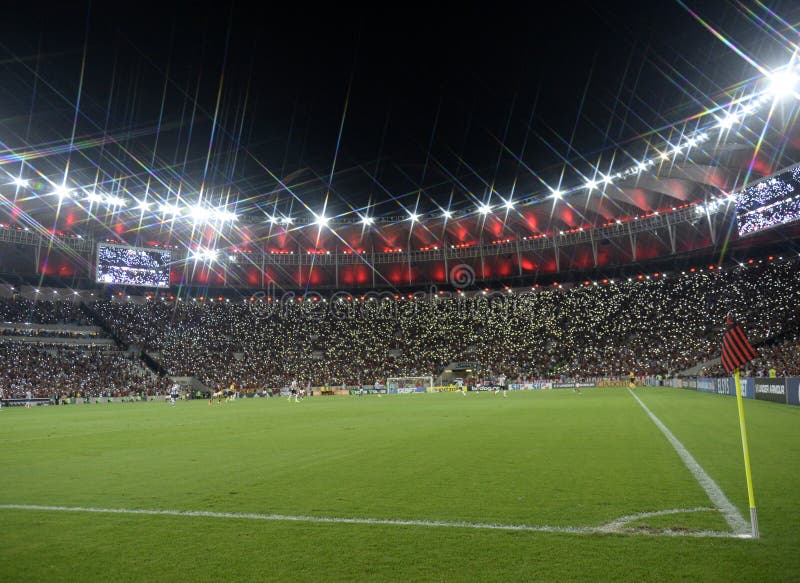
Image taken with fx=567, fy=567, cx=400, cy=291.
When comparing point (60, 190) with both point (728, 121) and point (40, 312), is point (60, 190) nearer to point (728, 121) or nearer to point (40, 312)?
point (40, 312)

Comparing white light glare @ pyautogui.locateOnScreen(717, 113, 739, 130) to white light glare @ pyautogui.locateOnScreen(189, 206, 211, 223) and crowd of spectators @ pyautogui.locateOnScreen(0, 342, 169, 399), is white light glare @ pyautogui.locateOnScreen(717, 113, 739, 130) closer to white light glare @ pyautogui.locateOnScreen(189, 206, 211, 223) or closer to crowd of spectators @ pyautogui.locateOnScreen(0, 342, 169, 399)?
white light glare @ pyautogui.locateOnScreen(189, 206, 211, 223)

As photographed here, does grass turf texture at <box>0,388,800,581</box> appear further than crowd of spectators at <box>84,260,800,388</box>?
No

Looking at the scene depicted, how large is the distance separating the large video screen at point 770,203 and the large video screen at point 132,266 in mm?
56915

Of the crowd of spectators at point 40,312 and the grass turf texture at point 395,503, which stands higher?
the crowd of spectators at point 40,312

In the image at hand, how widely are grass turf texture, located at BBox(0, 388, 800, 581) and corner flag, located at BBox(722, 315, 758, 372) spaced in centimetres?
165

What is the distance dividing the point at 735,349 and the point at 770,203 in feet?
138

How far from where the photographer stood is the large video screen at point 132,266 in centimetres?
5978

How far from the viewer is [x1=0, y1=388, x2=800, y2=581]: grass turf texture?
476 centimetres

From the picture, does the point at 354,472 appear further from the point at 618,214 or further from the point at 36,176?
the point at 618,214

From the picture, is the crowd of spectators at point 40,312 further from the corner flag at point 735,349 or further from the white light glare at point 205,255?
the corner flag at point 735,349

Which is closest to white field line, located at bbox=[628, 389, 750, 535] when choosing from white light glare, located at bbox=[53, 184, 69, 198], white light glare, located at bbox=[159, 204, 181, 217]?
white light glare, located at bbox=[53, 184, 69, 198]

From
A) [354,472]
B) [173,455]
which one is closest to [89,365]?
[173,455]

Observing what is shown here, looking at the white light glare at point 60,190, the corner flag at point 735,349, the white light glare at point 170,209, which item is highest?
the white light glare at point 170,209

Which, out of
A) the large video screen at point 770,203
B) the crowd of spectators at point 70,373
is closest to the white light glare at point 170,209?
the crowd of spectators at point 70,373
